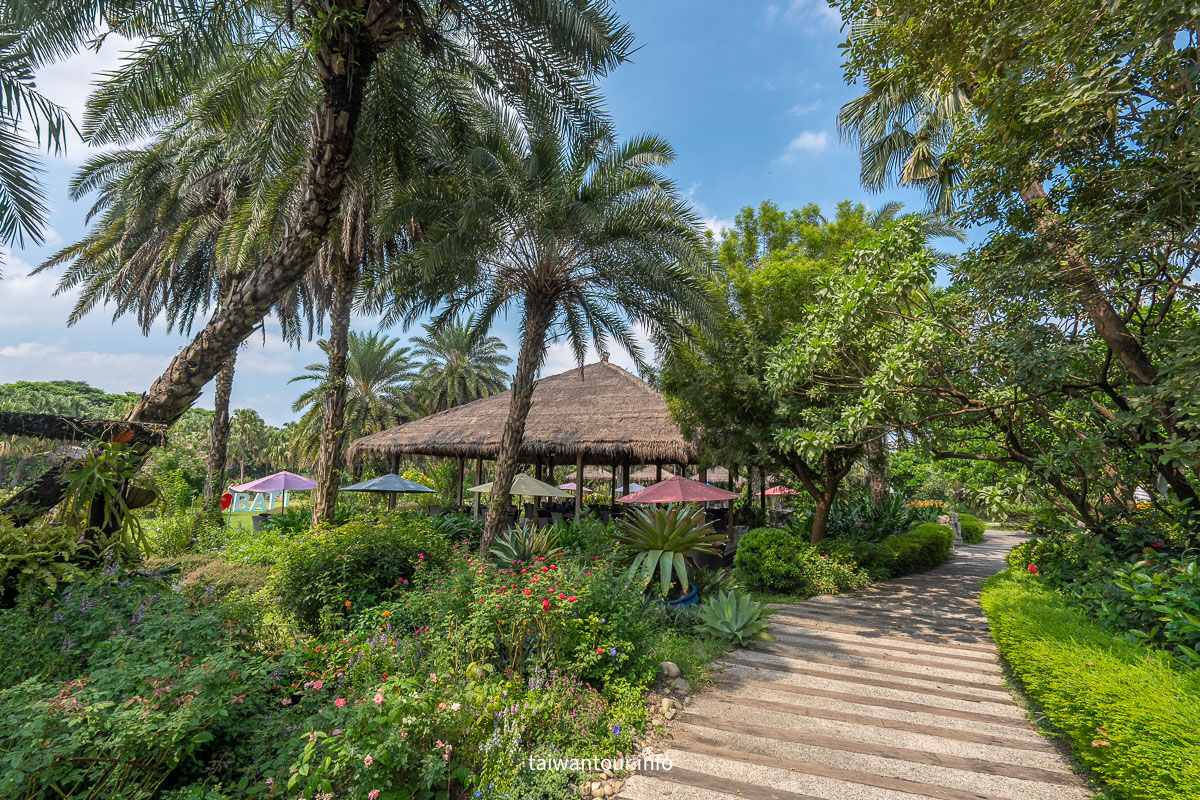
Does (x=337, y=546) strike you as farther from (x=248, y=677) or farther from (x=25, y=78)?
(x=25, y=78)

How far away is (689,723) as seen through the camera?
13.8 feet

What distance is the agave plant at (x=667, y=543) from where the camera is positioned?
257 inches

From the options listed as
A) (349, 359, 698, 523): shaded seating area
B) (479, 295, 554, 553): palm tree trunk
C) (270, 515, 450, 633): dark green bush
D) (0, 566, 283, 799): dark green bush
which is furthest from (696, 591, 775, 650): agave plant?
(349, 359, 698, 523): shaded seating area

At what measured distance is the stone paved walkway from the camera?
3369 millimetres

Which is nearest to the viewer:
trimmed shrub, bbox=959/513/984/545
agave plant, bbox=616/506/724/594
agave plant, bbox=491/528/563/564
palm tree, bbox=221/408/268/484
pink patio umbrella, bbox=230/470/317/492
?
agave plant, bbox=616/506/724/594

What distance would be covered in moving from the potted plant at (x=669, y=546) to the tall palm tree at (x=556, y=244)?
2689 millimetres

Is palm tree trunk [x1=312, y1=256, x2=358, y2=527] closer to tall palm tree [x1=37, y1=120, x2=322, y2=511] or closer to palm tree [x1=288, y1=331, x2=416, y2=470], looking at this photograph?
tall palm tree [x1=37, y1=120, x2=322, y2=511]

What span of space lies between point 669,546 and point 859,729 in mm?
3011

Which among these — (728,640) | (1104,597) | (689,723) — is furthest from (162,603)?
(1104,597)

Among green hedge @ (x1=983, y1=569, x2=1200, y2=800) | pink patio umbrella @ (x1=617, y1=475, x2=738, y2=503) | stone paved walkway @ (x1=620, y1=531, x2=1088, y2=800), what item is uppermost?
pink patio umbrella @ (x1=617, y1=475, x2=738, y2=503)

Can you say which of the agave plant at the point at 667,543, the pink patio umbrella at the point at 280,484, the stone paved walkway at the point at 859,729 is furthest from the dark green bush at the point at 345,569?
the pink patio umbrella at the point at 280,484

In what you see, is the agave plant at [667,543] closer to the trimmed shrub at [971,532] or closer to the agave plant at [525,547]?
the agave plant at [525,547]

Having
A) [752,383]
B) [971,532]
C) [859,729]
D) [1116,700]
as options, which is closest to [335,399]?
[752,383]

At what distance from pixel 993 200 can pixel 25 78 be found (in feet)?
30.9
